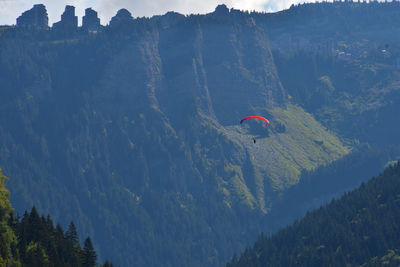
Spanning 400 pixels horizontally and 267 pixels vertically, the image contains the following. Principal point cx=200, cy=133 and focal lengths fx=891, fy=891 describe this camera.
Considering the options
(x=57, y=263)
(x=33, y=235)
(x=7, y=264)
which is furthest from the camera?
(x=33, y=235)

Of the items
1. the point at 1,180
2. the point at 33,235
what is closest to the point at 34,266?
the point at 33,235

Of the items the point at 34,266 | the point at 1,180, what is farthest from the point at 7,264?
the point at 1,180

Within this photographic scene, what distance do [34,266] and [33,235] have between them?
19319 millimetres

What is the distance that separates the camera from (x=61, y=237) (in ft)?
551

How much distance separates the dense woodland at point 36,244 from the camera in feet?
480

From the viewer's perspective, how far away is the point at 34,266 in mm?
144125

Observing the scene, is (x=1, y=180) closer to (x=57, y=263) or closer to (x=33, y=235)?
(x=33, y=235)

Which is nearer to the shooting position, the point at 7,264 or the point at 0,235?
the point at 7,264

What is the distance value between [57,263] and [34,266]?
6830 mm

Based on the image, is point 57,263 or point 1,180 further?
point 1,180

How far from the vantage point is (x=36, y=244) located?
507ft

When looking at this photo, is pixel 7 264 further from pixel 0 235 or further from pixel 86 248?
pixel 86 248

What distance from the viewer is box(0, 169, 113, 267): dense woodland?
480 feet

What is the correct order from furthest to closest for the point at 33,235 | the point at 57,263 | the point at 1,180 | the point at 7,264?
the point at 1,180 < the point at 33,235 < the point at 57,263 < the point at 7,264
